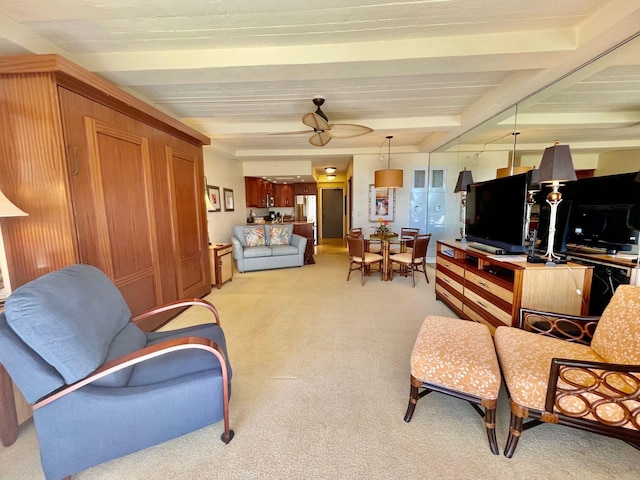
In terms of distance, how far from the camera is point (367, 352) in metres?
2.35

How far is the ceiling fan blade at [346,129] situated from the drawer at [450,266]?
187 cm

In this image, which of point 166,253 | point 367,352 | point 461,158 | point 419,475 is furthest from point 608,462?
point 461,158

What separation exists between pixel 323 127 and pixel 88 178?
7.09 ft

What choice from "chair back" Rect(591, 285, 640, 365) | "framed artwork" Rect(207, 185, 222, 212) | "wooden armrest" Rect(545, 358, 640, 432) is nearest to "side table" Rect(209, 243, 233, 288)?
"framed artwork" Rect(207, 185, 222, 212)

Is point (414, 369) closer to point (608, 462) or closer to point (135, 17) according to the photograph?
point (608, 462)

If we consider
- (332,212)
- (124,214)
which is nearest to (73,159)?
(124,214)

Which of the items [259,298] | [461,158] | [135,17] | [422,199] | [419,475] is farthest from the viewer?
[422,199]

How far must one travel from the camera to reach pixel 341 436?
1.50 meters

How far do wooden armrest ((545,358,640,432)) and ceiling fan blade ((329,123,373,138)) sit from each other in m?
2.65

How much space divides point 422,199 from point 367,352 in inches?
177

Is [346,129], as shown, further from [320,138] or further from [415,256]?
[415,256]

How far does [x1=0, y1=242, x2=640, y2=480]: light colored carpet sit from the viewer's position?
1.31 m

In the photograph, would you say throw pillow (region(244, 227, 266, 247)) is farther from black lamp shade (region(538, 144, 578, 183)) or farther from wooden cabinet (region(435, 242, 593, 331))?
black lamp shade (region(538, 144, 578, 183))

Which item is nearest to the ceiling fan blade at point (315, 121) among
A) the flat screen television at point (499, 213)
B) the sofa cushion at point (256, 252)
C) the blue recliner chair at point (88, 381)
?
the flat screen television at point (499, 213)
